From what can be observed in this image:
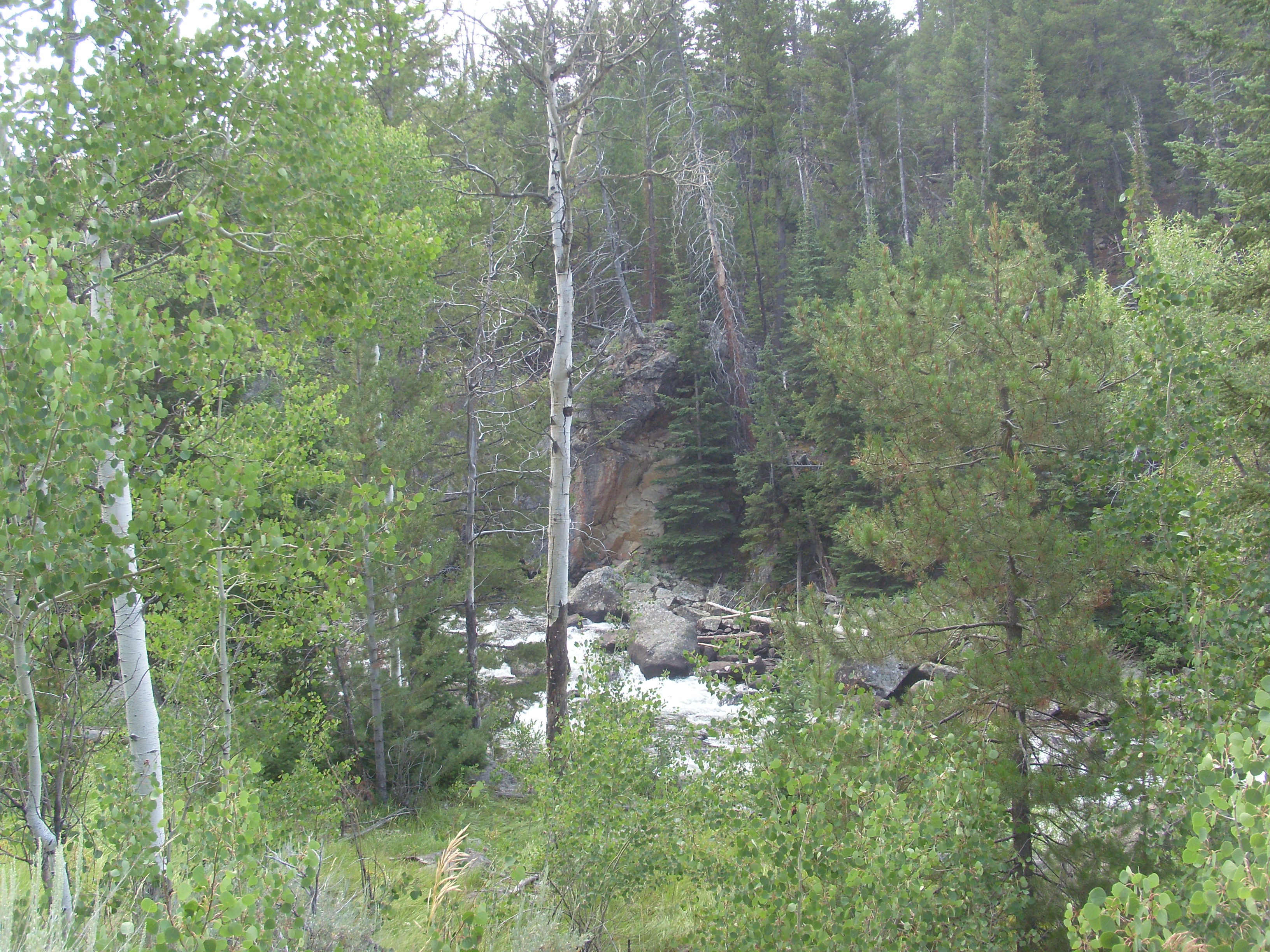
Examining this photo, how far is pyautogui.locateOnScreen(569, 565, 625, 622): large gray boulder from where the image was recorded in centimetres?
2344

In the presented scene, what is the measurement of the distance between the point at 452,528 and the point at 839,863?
979cm

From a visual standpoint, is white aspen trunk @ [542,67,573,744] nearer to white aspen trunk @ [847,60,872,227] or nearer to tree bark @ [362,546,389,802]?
tree bark @ [362,546,389,802]

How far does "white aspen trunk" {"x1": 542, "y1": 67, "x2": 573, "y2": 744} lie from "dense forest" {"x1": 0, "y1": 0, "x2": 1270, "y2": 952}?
0.05 m

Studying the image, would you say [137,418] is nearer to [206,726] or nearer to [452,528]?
[206,726]

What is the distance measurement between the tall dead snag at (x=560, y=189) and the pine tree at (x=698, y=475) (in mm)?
16374

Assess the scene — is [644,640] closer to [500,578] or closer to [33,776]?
[500,578]

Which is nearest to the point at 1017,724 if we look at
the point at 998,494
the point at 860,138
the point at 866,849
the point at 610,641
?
the point at 998,494

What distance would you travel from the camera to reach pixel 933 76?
35844mm

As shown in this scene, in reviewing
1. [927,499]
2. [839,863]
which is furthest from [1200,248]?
[839,863]

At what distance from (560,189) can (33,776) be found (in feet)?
21.9

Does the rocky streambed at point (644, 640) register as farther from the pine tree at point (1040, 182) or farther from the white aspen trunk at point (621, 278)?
the pine tree at point (1040, 182)

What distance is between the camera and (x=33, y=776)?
3014 mm

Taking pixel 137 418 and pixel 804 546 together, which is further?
pixel 804 546

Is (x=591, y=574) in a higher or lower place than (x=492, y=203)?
lower
